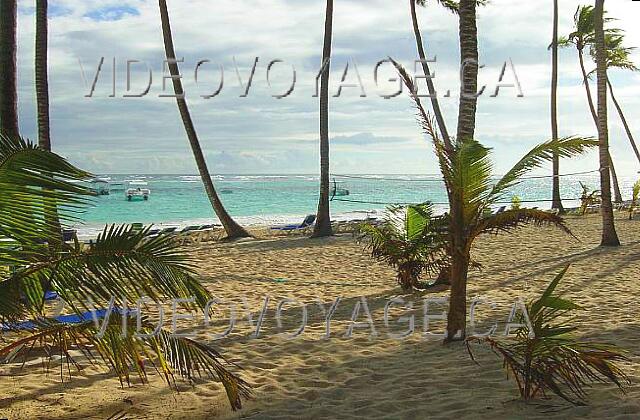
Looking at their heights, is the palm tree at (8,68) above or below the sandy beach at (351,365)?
above

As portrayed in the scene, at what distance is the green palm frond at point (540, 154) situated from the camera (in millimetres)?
5258

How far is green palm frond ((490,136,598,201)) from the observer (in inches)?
207

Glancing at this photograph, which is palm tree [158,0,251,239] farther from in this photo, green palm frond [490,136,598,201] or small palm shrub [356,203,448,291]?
green palm frond [490,136,598,201]

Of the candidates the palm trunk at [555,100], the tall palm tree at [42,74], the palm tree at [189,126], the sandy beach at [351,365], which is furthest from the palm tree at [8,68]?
the palm trunk at [555,100]

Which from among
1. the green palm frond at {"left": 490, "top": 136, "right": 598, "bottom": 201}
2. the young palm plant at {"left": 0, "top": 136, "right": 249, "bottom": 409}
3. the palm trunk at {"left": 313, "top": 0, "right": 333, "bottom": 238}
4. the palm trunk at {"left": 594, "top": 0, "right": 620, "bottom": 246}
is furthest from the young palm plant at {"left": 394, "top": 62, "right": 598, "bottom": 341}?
the palm trunk at {"left": 313, "top": 0, "right": 333, "bottom": 238}

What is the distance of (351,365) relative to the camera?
17.3ft

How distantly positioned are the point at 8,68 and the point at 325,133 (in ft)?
30.3

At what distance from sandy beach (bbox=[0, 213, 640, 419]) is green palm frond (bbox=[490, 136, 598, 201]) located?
4.08 feet

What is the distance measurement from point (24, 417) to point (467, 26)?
599cm

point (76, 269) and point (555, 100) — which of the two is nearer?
point (76, 269)

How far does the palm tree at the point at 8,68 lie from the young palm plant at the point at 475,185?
3.86 meters

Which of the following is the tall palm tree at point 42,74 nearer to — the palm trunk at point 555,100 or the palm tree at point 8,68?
the palm tree at point 8,68

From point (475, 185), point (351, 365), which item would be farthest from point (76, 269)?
point (475, 185)

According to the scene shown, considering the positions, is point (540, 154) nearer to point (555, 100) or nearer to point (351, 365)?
point (351, 365)
